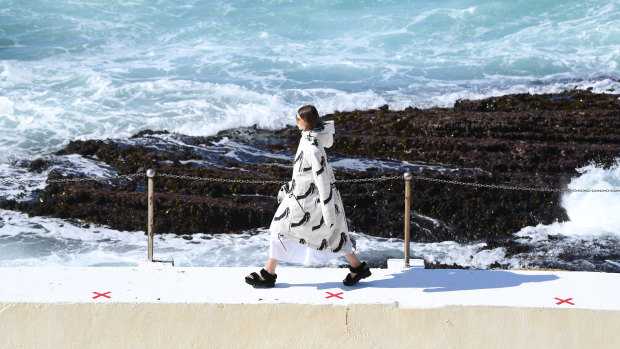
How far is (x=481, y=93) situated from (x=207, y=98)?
20.7 ft

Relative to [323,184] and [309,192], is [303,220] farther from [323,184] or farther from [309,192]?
[323,184]

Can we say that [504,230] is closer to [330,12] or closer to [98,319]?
[98,319]

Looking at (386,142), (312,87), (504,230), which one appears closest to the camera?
(504,230)

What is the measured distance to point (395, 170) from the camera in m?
12.0

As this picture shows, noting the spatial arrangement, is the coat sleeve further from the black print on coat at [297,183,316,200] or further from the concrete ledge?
the concrete ledge

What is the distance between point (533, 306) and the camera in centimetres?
442

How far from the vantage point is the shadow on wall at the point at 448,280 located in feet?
15.9

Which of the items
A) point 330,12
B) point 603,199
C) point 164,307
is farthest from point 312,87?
point 164,307

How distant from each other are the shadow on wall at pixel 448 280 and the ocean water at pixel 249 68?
402 centimetres

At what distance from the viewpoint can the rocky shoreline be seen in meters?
10.2

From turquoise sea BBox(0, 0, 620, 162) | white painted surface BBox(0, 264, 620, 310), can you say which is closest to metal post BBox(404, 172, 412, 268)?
white painted surface BBox(0, 264, 620, 310)

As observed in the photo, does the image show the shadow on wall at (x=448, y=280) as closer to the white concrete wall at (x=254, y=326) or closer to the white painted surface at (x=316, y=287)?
the white painted surface at (x=316, y=287)

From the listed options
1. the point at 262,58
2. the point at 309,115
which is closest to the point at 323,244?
the point at 309,115

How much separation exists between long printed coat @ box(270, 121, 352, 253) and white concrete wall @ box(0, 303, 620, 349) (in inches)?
19.1
